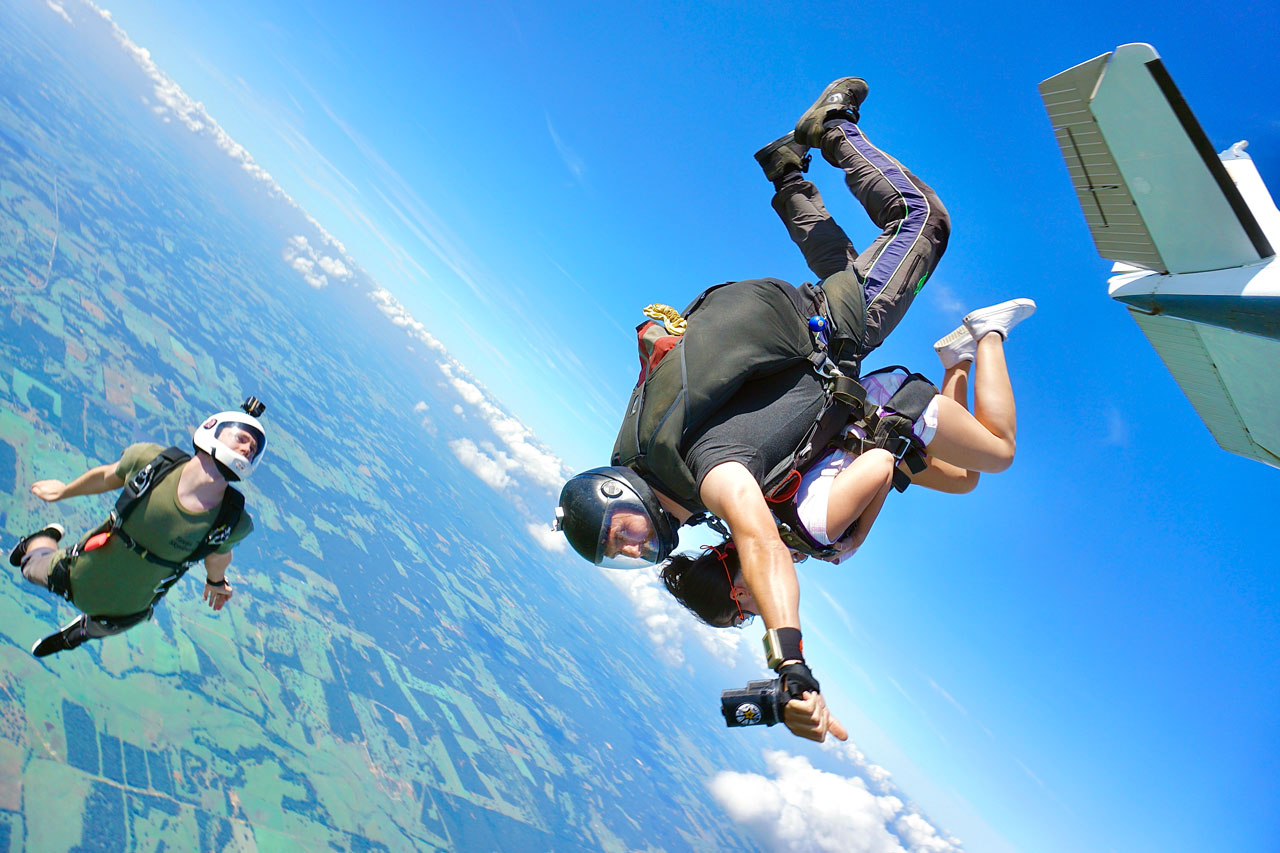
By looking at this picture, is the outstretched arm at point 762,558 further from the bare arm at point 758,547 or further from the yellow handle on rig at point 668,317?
the yellow handle on rig at point 668,317

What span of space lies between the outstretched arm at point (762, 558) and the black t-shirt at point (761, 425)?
114 millimetres

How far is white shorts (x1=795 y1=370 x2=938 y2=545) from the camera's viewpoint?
2275 mm

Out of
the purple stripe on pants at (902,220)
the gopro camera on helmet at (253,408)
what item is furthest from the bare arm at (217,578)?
the purple stripe on pants at (902,220)

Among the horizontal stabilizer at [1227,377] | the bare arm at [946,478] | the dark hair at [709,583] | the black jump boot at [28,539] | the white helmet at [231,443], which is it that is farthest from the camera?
the black jump boot at [28,539]

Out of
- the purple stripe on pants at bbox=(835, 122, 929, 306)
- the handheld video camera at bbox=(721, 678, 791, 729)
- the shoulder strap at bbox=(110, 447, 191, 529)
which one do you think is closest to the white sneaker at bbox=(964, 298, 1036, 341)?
the purple stripe on pants at bbox=(835, 122, 929, 306)

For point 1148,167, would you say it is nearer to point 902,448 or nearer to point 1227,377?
point 1227,377

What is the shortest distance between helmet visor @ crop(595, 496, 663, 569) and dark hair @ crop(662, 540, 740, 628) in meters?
0.45

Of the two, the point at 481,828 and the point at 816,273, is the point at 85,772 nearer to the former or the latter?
the point at 481,828

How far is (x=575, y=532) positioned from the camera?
2365 mm

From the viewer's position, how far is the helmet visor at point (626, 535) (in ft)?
7.47

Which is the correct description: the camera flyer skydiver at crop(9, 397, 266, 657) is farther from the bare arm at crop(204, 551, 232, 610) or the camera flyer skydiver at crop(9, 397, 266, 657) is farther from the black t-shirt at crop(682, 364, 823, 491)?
the black t-shirt at crop(682, 364, 823, 491)

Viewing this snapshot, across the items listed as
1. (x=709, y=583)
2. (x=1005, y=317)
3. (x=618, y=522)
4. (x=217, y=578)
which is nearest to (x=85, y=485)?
(x=217, y=578)

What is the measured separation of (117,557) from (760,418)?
5.11 meters

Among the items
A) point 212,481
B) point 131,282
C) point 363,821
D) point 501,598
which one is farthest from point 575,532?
point 501,598
